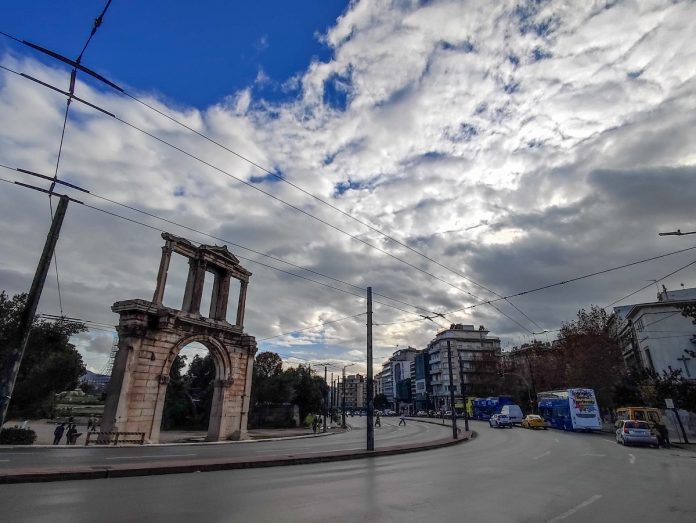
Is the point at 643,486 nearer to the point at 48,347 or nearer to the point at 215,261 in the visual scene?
the point at 215,261

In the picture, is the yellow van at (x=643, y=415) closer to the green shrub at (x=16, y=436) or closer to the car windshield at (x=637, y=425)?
the car windshield at (x=637, y=425)

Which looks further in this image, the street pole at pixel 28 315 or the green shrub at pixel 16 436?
the green shrub at pixel 16 436

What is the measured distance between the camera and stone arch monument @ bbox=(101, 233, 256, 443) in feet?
79.6

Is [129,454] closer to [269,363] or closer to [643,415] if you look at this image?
[643,415]

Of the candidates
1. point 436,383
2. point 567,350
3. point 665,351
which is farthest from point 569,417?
point 436,383

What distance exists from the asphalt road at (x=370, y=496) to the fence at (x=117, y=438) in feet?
48.7

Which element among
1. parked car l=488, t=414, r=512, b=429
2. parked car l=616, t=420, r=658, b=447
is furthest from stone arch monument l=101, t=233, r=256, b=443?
parked car l=488, t=414, r=512, b=429

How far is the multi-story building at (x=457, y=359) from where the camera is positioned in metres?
91.9

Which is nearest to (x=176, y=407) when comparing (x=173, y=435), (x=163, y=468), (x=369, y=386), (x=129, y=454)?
(x=173, y=435)

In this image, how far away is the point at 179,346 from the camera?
90.3 feet

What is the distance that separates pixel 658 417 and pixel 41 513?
3360 cm

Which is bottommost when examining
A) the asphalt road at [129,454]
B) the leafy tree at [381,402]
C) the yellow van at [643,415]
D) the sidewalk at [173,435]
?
the sidewalk at [173,435]

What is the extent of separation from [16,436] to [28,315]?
1863 cm

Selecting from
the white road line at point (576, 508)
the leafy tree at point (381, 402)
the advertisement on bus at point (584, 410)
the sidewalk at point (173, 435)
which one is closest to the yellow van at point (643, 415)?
the advertisement on bus at point (584, 410)
